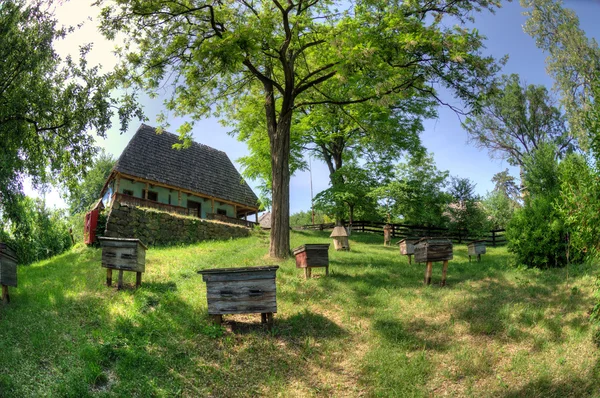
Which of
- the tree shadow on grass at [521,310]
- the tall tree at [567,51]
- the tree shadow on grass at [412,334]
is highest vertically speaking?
the tall tree at [567,51]

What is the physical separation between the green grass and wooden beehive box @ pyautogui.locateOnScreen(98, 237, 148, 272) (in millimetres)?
700

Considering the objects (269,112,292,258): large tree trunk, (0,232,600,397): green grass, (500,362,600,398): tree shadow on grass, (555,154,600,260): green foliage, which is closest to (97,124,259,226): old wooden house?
(269,112,292,258): large tree trunk

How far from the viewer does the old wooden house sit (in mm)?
30078

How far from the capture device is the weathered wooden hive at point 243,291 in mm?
8836

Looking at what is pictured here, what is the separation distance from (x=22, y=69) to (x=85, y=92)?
83.3 inches

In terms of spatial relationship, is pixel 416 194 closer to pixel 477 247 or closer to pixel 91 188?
pixel 477 247

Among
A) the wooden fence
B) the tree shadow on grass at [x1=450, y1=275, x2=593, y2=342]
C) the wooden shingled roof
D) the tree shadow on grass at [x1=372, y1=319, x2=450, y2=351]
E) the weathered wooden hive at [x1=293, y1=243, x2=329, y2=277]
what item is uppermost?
the wooden shingled roof

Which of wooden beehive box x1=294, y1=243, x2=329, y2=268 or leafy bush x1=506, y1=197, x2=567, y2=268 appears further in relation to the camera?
leafy bush x1=506, y1=197, x2=567, y2=268

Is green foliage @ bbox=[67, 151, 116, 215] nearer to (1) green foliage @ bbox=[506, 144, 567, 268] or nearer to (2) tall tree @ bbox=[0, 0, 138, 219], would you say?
(2) tall tree @ bbox=[0, 0, 138, 219]

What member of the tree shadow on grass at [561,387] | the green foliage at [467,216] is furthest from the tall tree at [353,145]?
the tree shadow on grass at [561,387]

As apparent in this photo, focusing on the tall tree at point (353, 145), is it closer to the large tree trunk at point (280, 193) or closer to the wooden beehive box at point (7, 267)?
the large tree trunk at point (280, 193)

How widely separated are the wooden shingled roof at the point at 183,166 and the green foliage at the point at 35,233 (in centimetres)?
544

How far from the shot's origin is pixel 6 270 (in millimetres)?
10562

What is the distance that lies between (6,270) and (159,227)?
1364cm
